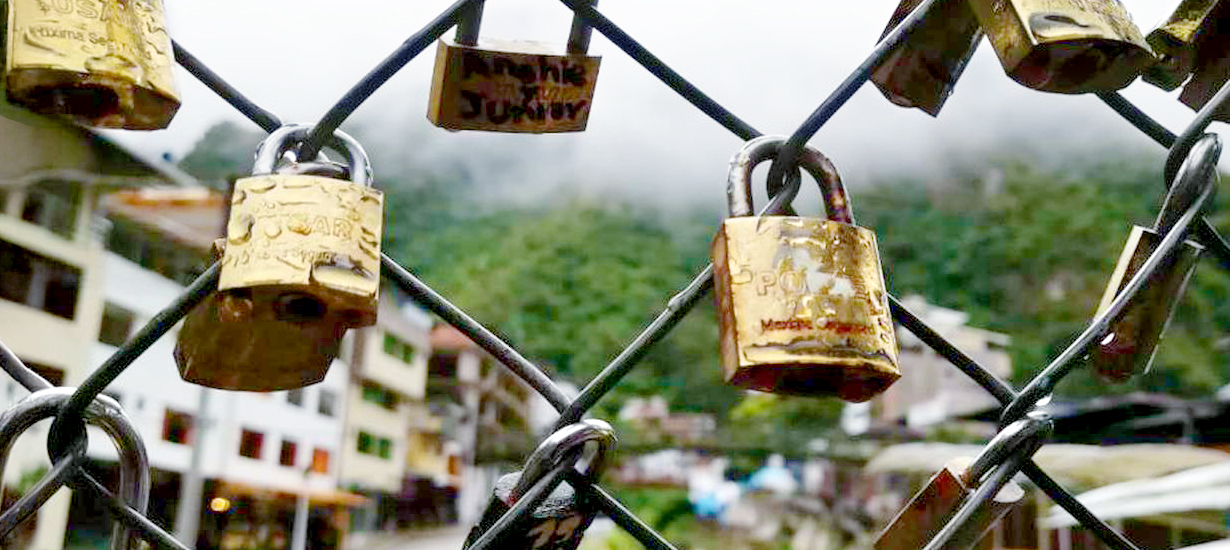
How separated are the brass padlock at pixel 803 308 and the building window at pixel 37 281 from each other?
1.85 meters

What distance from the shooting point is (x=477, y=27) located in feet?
0.90

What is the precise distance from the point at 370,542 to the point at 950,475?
353 cm

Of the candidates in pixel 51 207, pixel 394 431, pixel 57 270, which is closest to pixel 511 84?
pixel 51 207

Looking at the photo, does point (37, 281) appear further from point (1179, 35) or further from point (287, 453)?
point (1179, 35)

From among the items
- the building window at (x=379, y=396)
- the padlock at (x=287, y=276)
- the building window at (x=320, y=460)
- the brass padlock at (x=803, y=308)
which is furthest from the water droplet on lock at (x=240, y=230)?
the building window at (x=320, y=460)

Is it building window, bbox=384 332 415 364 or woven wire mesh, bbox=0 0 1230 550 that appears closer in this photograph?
woven wire mesh, bbox=0 0 1230 550

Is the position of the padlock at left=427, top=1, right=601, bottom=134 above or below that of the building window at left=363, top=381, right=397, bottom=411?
above

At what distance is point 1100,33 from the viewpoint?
0.25m

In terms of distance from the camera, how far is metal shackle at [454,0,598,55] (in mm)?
262

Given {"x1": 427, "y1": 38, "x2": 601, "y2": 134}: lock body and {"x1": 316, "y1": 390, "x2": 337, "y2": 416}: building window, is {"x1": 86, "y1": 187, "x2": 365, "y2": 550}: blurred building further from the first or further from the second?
{"x1": 427, "y1": 38, "x2": 601, "y2": 134}: lock body

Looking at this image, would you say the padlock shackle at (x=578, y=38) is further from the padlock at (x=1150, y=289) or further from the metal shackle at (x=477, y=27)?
the padlock at (x=1150, y=289)

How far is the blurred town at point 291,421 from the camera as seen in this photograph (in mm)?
1561

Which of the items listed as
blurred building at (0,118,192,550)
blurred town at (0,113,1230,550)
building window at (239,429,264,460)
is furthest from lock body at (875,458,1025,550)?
building window at (239,429,264,460)

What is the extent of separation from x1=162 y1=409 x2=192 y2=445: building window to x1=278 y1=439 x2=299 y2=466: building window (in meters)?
0.56
